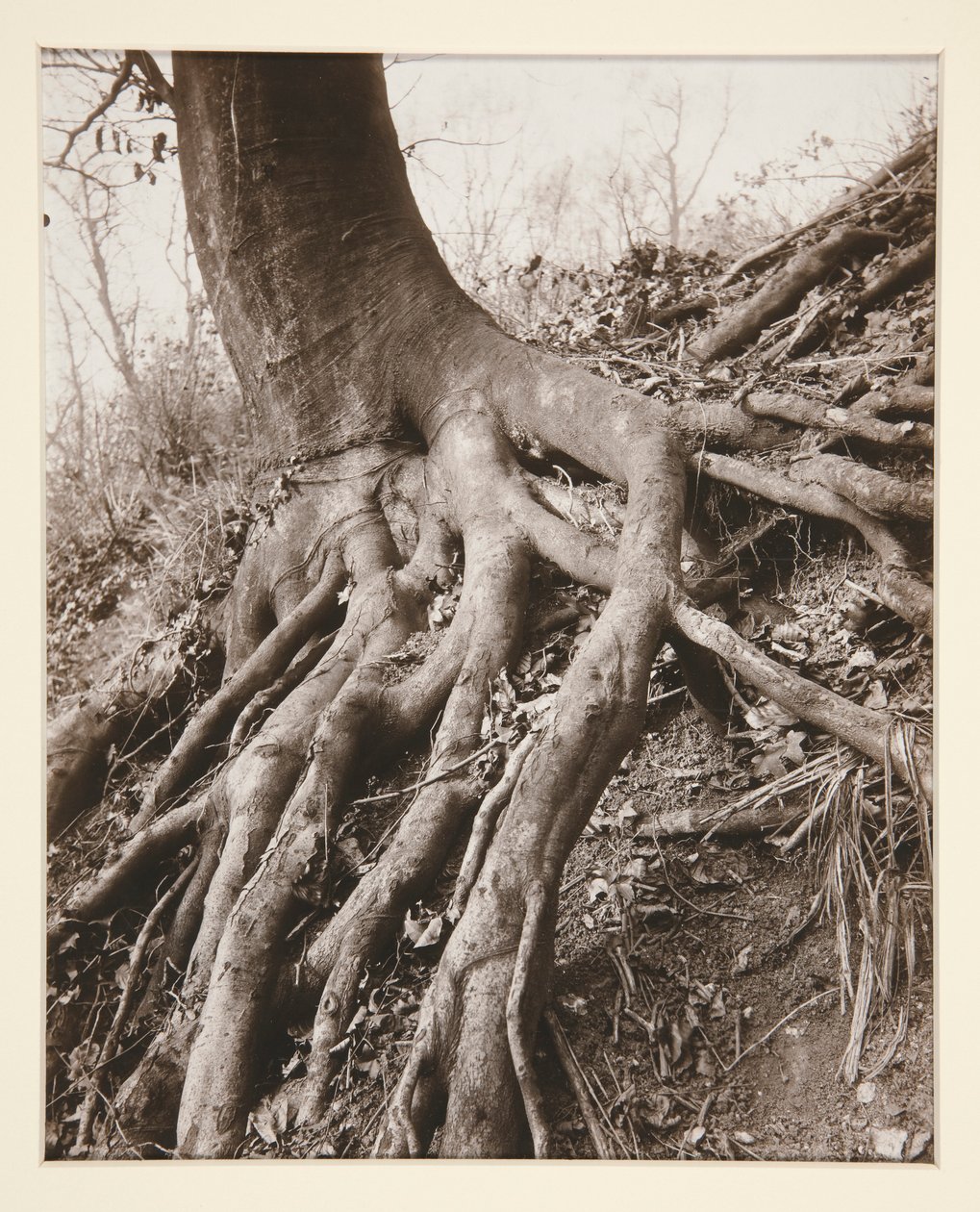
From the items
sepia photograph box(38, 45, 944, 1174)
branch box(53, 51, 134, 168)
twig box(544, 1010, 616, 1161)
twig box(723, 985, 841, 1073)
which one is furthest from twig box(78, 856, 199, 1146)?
branch box(53, 51, 134, 168)

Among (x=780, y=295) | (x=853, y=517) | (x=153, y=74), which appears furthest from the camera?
(x=780, y=295)

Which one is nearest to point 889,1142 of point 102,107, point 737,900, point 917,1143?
point 917,1143

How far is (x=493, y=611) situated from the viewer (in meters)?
2.73

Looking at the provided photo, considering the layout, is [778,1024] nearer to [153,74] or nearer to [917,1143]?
[917,1143]

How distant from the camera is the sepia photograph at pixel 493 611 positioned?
2.21 metres

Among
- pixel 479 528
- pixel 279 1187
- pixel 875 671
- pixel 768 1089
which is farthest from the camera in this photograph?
pixel 479 528

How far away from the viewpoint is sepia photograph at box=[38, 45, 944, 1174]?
221 cm

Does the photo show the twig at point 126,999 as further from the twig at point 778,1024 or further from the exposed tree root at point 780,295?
the exposed tree root at point 780,295

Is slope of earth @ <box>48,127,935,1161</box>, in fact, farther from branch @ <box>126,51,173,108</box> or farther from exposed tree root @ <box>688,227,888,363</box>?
branch @ <box>126,51,173,108</box>

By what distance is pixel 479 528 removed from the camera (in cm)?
293

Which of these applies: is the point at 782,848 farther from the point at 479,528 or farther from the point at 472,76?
the point at 472,76

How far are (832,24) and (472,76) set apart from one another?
3.45 ft

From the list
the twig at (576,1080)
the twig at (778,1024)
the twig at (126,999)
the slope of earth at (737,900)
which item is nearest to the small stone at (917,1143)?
the slope of earth at (737,900)
